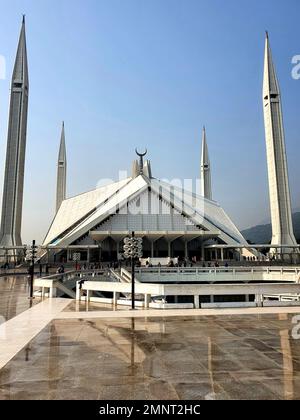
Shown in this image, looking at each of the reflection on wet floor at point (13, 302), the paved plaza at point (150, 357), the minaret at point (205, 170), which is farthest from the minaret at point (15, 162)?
the minaret at point (205, 170)

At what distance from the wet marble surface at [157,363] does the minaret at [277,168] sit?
52.6m

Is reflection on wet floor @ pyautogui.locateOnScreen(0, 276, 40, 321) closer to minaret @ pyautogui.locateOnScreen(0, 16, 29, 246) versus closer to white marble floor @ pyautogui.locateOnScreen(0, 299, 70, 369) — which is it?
white marble floor @ pyautogui.locateOnScreen(0, 299, 70, 369)

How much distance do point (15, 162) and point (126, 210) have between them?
A: 21.4 meters

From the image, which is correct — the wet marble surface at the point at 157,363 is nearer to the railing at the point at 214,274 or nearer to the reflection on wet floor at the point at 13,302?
the reflection on wet floor at the point at 13,302

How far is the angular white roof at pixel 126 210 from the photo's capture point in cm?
5409

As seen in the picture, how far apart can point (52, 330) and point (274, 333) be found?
577cm

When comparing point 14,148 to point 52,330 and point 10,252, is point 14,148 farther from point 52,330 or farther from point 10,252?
point 52,330

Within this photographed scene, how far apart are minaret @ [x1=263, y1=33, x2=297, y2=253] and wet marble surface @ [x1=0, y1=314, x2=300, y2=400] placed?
52.6 metres

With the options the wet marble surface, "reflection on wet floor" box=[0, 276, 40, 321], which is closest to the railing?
"reflection on wet floor" box=[0, 276, 40, 321]

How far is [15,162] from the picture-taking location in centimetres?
5856

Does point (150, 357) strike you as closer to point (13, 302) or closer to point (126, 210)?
point (13, 302)

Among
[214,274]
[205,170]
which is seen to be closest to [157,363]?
[214,274]

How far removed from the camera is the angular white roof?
54.1 metres

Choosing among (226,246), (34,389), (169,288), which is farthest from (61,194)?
(34,389)
